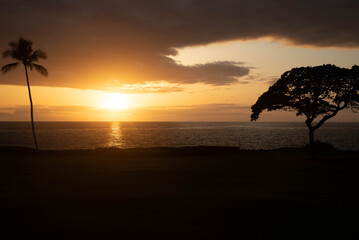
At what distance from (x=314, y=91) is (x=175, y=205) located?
26.7m

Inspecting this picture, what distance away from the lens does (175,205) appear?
12.3m

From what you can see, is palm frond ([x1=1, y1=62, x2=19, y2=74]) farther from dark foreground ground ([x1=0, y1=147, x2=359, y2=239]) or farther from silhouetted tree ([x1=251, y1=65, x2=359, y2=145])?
silhouetted tree ([x1=251, y1=65, x2=359, y2=145])

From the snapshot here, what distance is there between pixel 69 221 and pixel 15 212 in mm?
2829

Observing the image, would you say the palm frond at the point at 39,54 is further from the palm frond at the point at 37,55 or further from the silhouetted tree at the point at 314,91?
the silhouetted tree at the point at 314,91

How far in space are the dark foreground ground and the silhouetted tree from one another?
518 inches

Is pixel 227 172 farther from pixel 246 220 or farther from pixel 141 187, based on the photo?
Answer: pixel 246 220

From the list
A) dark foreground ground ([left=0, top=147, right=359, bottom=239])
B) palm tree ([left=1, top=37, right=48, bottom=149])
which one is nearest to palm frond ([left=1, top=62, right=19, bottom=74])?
palm tree ([left=1, top=37, right=48, bottom=149])

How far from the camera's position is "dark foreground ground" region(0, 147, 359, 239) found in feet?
32.0

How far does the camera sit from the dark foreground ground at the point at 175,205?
384 inches

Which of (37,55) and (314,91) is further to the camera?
(37,55)

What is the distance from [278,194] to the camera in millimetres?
15359

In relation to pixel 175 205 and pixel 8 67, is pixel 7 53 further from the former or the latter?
pixel 175 205

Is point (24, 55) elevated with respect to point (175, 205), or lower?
elevated

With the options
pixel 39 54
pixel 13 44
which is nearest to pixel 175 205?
pixel 39 54
